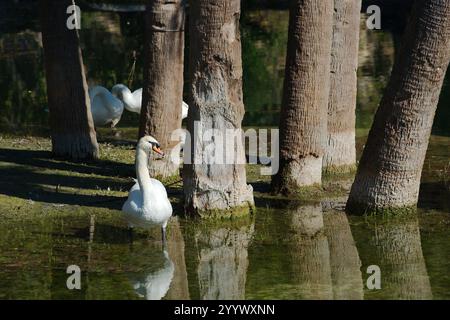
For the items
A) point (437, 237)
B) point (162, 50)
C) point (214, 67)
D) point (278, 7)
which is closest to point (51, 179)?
point (162, 50)

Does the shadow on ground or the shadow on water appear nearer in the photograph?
the shadow on water

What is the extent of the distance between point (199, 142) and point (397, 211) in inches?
95.8

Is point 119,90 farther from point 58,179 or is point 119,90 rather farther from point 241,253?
point 241,253

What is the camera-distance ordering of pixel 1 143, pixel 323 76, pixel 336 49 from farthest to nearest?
pixel 1 143, pixel 336 49, pixel 323 76

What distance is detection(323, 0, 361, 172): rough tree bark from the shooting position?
551 inches

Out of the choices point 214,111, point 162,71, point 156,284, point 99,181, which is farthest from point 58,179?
point 156,284

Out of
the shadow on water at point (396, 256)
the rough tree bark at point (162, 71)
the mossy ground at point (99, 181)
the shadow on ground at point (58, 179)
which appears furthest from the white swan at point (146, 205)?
the rough tree bark at point (162, 71)

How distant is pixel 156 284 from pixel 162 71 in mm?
4327

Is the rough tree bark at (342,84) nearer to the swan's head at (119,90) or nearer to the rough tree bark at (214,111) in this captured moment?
the rough tree bark at (214,111)

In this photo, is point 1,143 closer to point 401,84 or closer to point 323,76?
point 323,76

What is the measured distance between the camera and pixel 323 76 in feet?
42.2

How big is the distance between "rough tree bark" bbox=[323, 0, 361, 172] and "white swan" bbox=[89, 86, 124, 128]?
13.9 ft

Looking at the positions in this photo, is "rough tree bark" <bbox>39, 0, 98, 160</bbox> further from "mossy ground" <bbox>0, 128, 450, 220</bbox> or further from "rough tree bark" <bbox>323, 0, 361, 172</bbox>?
"rough tree bark" <bbox>323, 0, 361, 172</bbox>

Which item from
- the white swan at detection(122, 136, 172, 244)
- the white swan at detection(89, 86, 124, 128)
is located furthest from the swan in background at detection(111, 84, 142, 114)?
the white swan at detection(122, 136, 172, 244)
